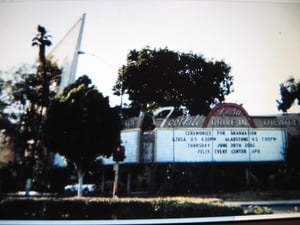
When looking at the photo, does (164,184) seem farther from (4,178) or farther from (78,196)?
(4,178)

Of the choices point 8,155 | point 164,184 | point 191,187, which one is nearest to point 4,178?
point 8,155

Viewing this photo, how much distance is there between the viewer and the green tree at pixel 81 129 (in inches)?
243

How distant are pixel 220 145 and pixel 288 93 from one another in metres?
1.67

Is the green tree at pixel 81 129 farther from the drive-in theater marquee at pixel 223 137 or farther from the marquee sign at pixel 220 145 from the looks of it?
the marquee sign at pixel 220 145

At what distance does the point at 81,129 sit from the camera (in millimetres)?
6188

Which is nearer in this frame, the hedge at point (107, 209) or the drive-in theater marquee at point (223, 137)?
the hedge at point (107, 209)

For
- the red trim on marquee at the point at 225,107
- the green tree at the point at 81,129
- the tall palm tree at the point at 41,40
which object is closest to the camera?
the tall palm tree at the point at 41,40

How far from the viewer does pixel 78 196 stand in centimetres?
545

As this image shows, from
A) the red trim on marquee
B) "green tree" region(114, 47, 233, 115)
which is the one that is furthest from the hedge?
"green tree" region(114, 47, 233, 115)

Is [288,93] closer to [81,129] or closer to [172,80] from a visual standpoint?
[172,80]

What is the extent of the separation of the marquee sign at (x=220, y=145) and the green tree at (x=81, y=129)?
1.05 meters

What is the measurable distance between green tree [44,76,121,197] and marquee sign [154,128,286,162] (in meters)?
1.05

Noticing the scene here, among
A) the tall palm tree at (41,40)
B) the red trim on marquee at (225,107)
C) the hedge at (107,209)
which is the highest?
the tall palm tree at (41,40)

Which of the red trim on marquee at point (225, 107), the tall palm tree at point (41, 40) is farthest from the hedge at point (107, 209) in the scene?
the tall palm tree at point (41, 40)
